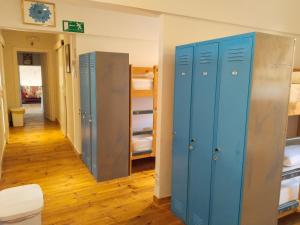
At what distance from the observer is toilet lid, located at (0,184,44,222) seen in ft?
5.72

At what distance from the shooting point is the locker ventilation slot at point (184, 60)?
2.29 m

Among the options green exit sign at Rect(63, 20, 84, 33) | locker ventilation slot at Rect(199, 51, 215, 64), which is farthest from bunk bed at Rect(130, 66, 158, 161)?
locker ventilation slot at Rect(199, 51, 215, 64)

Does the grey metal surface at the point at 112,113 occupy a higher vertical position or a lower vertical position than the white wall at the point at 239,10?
lower

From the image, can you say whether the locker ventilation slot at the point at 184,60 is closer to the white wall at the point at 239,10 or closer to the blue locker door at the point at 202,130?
the blue locker door at the point at 202,130

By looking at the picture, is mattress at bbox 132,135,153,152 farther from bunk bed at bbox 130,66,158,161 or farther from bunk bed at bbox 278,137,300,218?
bunk bed at bbox 278,137,300,218

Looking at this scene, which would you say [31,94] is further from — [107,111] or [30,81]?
[107,111]

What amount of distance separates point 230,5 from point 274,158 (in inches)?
79.5

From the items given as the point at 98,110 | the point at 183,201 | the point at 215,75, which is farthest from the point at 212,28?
the point at 183,201

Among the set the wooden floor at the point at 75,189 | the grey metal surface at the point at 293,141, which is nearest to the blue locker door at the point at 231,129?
the wooden floor at the point at 75,189

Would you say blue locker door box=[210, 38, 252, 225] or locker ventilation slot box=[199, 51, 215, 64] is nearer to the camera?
blue locker door box=[210, 38, 252, 225]

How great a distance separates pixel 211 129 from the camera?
2029 mm

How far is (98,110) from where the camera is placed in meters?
3.27

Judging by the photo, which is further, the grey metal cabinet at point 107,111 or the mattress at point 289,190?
the grey metal cabinet at point 107,111

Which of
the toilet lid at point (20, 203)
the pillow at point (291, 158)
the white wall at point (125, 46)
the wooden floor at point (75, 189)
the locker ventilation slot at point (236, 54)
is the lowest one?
the wooden floor at point (75, 189)
